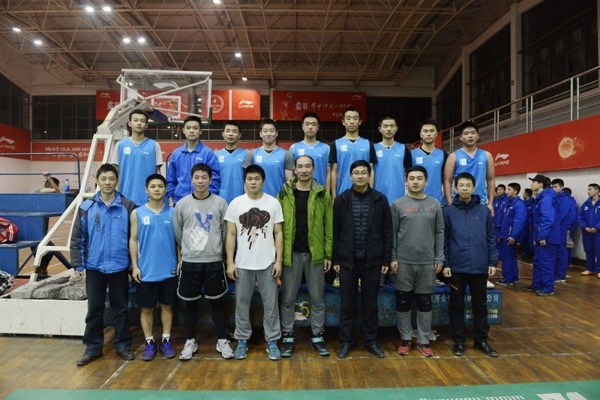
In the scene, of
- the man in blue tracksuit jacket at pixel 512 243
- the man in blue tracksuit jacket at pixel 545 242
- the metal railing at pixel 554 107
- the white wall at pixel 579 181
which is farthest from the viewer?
the metal railing at pixel 554 107

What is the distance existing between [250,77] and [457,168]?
19.7 m

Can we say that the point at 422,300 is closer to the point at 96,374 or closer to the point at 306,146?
the point at 306,146

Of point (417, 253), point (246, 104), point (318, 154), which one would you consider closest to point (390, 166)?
point (318, 154)

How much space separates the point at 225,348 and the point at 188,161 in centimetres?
208

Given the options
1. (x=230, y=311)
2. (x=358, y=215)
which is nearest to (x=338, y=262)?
(x=358, y=215)

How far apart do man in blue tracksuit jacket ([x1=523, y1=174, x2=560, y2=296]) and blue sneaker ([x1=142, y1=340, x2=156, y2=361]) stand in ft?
19.1

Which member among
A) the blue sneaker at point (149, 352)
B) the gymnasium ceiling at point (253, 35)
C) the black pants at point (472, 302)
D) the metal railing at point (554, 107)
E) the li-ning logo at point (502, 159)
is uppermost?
the gymnasium ceiling at point (253, 35)

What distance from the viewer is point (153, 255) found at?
3.79 meters

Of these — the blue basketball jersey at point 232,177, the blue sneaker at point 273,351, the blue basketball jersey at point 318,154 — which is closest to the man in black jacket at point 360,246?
the blue sneaker at point 273,351

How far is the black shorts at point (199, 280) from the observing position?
3748 mm

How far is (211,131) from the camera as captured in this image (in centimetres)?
2292

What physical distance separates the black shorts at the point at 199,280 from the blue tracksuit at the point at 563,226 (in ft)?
19.7

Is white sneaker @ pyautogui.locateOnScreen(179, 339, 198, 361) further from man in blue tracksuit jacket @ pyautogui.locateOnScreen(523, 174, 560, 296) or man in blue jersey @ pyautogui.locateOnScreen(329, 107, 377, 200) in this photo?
man in blue tracksuit jacket @ pyautogui.locateOnScreen(523, 174, 560, 296)

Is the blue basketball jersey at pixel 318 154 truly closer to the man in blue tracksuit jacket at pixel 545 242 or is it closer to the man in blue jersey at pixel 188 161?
the man in blue jersey at pixel 188 161
